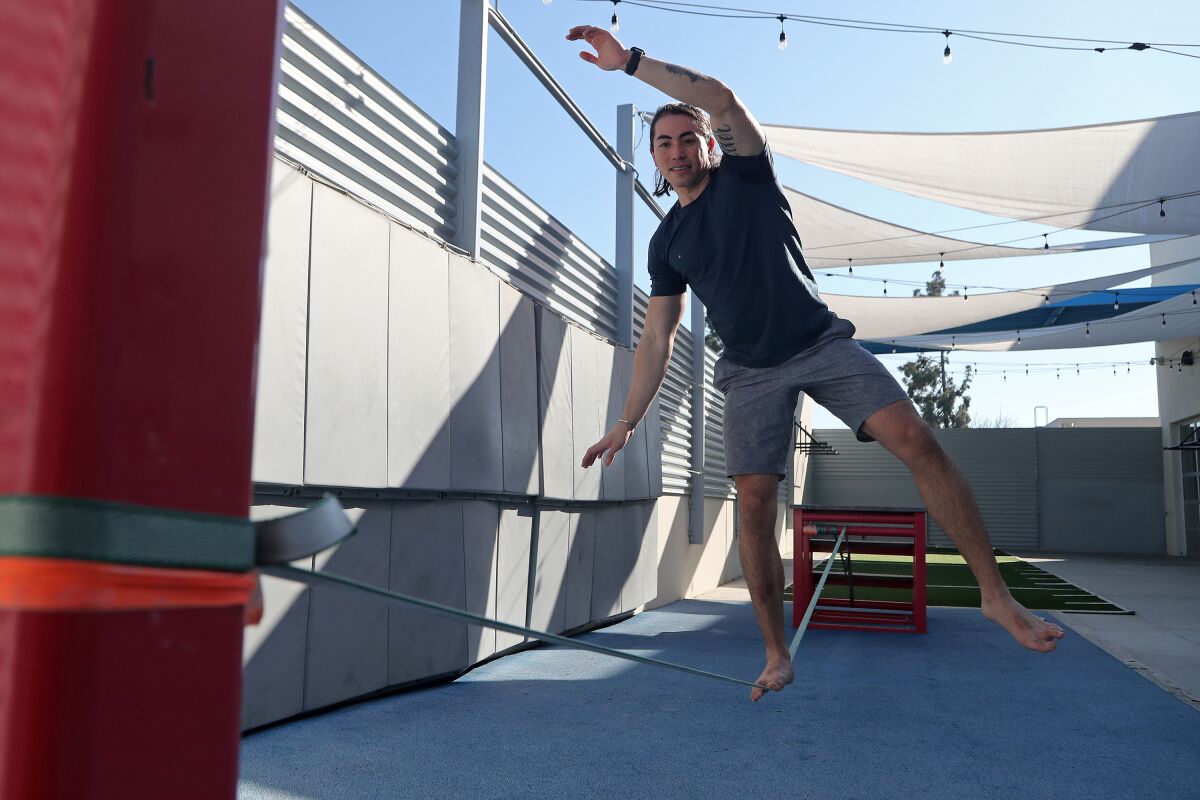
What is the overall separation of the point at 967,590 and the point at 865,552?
3.79 meters

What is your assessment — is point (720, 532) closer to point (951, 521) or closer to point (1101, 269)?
point (1101, 269)

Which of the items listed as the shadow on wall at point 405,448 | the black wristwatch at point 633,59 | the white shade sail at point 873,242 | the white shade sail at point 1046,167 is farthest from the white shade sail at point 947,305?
the black wristwatch at point 633,59

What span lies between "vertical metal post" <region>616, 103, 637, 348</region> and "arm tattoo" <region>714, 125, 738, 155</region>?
220 inches

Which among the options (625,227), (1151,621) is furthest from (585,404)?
(1151,621)

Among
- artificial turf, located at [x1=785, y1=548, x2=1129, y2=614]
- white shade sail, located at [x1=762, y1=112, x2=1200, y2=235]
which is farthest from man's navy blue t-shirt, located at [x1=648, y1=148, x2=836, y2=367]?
white shade sail, located at [x1=762, y1=112, x2=1200, y2=235]

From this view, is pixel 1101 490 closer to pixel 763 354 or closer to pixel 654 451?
pixel 654 451

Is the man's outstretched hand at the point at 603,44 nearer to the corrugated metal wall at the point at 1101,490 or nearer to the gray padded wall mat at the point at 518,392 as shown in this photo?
the gray padded wall mat at the point at 518,392

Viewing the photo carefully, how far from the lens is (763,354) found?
2643 mm

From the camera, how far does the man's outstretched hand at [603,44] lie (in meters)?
1.84

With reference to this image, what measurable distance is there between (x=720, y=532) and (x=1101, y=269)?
6.28 meters

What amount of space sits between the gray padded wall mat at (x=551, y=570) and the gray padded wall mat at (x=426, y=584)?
1019 mm

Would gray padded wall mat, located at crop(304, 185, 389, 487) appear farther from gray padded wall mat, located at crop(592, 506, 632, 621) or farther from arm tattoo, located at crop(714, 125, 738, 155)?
gray padded wall mat, located at crop(592, 506, 632, 621)

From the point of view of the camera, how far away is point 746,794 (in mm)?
2738

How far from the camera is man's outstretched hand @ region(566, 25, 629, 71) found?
1842 millimetres
